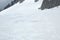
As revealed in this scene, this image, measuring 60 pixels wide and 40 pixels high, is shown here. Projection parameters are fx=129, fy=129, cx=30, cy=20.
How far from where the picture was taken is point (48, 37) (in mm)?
5703

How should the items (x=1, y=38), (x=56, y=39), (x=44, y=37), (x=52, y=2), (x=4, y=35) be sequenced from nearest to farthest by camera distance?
(x=56, y=39)
(x=44, y=37)
(x=1, y=38)
(x=4, y=35)
(x=52, y=2)

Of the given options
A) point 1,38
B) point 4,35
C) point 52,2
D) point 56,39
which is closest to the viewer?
point 56,39

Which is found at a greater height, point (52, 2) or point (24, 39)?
point (52, 2)

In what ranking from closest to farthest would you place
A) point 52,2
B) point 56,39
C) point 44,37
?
point 56,39 → point 44,37 → point 52,2

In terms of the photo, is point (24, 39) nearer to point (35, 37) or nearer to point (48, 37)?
point (35, 37)

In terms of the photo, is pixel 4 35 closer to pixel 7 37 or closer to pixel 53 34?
pixel 7 37

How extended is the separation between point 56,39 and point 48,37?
0.41 metres

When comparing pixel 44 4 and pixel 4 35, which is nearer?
pixel 4 35

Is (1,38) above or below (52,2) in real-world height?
below

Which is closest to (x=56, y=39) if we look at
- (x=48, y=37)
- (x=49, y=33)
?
(x=48, y=37)

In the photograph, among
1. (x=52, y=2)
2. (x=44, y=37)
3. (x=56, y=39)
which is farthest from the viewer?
(x=52, y=2)

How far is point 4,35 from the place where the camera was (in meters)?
6.54

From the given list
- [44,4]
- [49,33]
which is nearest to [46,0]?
[44,4]

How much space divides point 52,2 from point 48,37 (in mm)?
10751
